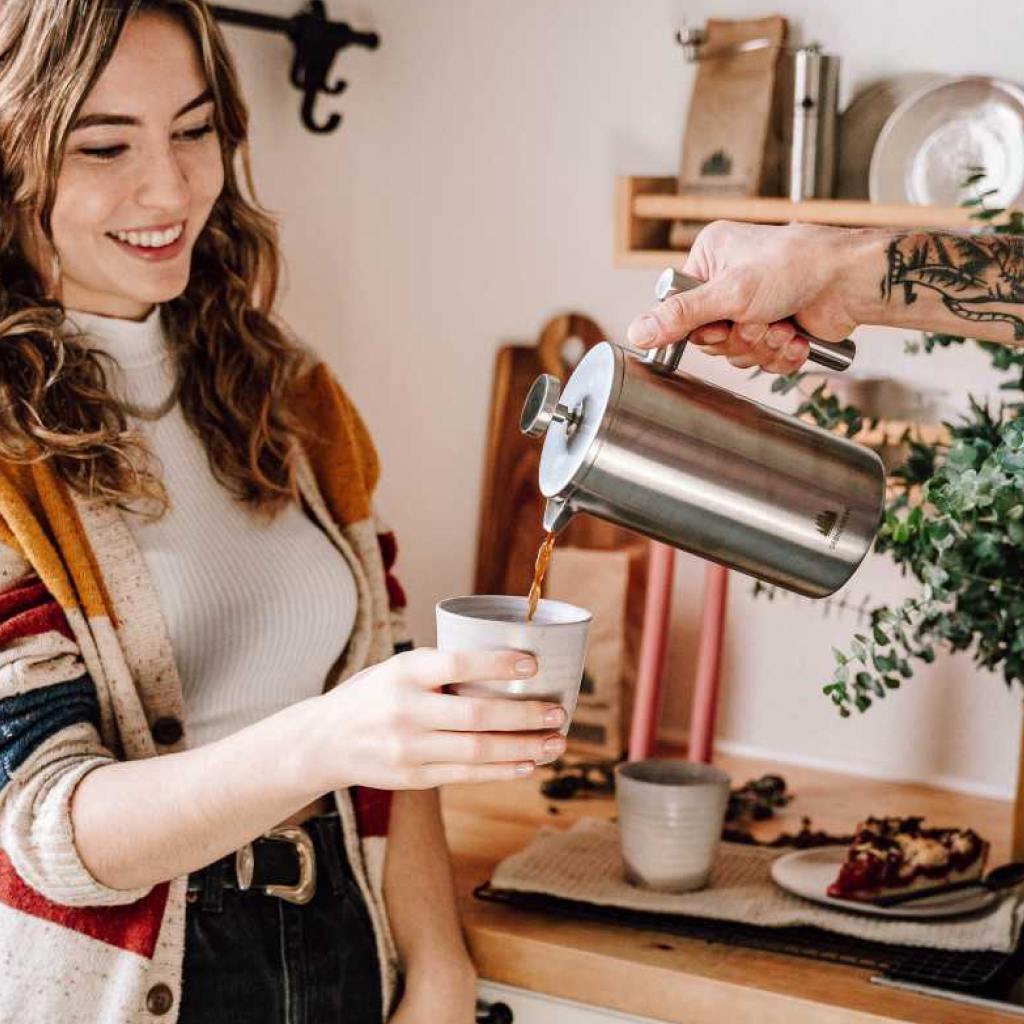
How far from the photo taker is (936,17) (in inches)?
74.2

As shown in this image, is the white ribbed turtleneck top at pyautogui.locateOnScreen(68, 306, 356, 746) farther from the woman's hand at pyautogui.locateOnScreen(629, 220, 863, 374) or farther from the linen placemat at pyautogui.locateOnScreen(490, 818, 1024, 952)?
the woman's hand at pyautogui.locateOnScreen(629, 220, 863, 374)

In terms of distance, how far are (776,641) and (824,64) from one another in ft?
2.51

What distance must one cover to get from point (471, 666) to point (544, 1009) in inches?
25.5

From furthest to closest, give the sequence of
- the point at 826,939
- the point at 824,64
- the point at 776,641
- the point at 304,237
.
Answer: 1. the point at 304,237
2. the point at 776,641
3. the point at 824,64
4. the point at 826,939

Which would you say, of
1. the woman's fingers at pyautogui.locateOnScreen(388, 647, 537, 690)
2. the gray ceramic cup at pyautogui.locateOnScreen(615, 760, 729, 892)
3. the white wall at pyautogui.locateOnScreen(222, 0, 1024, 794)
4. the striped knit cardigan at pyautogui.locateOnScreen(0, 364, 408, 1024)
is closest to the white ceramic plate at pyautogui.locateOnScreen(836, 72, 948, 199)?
the white wall at pyautogui.locateOnScreen(222, 0, 1024, 794)

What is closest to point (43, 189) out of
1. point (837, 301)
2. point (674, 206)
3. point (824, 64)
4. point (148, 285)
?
point (148, 285)

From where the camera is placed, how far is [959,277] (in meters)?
1.21

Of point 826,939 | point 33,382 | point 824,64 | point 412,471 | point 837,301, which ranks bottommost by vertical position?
point 826,939

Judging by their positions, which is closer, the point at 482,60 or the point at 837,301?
the point at 837,301

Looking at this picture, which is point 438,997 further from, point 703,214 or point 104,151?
point 703,214

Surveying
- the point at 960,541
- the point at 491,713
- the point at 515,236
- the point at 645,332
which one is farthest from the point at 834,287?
the point at 515,236

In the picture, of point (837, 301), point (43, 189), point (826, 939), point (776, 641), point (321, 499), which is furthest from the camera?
point (776, 641)

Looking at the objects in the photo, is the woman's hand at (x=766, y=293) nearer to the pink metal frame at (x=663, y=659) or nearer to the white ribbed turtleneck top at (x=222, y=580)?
the white ribbed turtleneck top at (x=222, y=580)

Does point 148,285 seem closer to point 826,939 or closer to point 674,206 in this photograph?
point 674,206
